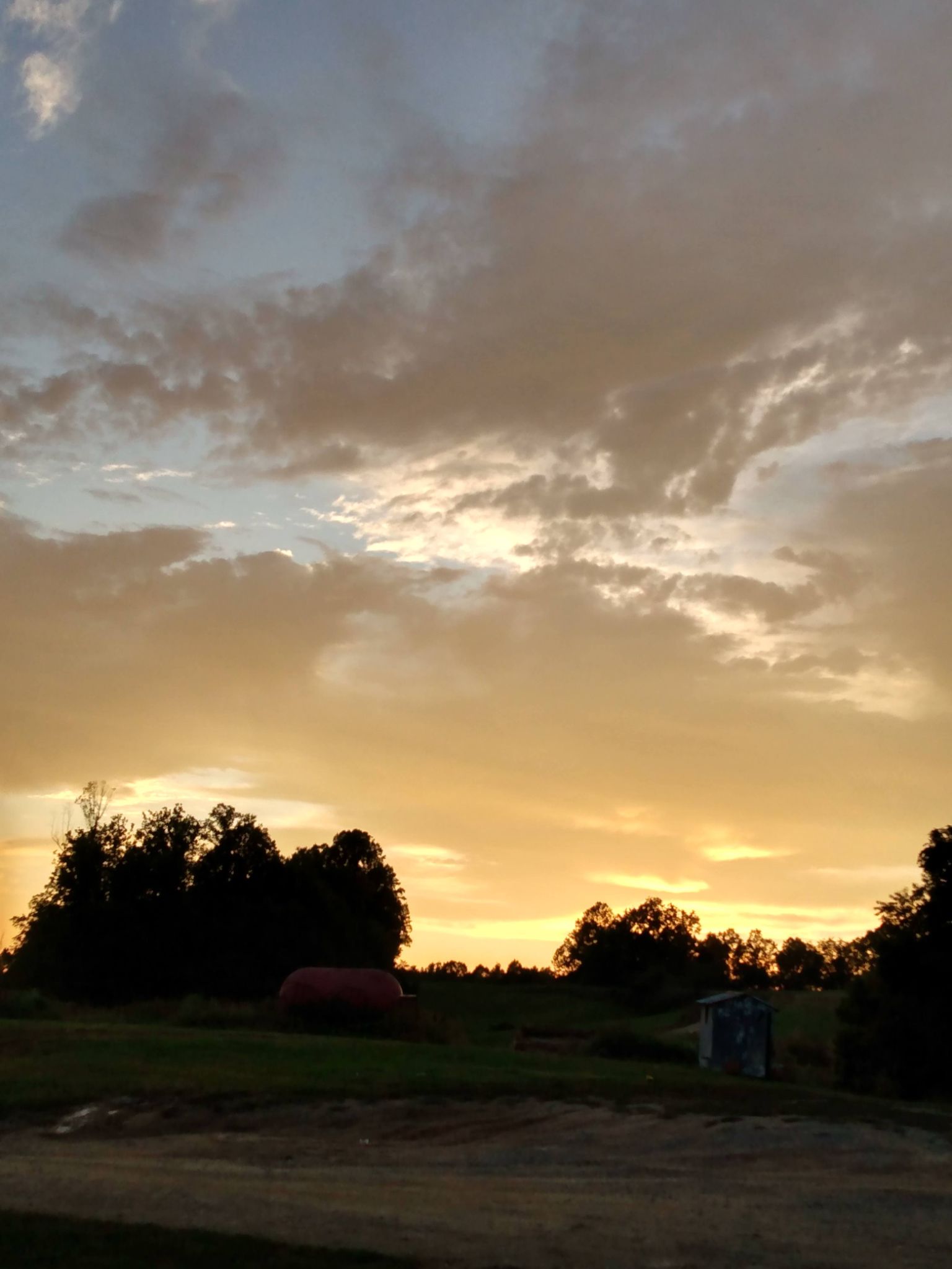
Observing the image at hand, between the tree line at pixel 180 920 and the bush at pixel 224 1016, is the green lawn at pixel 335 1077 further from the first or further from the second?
the tree line at pixel 180 920

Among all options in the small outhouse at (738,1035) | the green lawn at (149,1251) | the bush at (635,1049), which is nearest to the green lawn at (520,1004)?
the bush at (635,1049)

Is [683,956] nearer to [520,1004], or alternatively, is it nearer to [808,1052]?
[520,1004]

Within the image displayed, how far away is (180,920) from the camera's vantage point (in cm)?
8269

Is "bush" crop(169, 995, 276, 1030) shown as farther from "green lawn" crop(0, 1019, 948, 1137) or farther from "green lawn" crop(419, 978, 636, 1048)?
"green lawn" crop(419, 978, 636, 1048)

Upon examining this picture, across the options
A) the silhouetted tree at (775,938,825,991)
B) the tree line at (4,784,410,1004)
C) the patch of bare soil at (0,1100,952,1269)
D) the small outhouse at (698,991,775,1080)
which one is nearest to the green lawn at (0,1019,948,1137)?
the patch of bare soil at (0,1100,952,1269)

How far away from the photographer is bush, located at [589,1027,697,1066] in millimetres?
43594

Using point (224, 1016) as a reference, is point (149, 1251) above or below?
below

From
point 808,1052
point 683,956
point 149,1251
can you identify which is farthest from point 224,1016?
point 683,956

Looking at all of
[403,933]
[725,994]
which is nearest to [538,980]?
[403,933]

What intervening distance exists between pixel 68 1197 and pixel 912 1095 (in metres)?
30.5

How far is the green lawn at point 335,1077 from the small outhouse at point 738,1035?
8.34 feet

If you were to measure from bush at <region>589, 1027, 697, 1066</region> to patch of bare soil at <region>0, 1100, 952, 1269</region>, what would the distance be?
61.8 feet

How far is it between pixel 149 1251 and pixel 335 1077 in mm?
17559

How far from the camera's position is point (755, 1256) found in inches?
490
